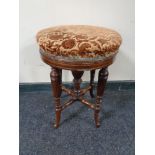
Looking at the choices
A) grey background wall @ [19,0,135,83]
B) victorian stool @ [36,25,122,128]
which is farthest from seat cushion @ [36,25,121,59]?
grey background wall @ [19,0,135,83]

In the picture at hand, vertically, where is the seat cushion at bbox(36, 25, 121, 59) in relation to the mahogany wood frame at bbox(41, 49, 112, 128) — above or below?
above

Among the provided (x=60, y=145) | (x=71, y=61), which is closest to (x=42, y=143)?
(x=60, y=145)

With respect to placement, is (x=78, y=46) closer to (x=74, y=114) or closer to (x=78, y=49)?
(x=78, y=49)

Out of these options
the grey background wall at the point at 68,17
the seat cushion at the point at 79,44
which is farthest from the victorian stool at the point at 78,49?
the grey background wall at the point at 68,17

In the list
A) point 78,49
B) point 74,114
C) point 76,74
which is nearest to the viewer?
point 78,49

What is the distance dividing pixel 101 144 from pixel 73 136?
0.16 m

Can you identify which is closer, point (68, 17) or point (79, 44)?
point (79, 44)

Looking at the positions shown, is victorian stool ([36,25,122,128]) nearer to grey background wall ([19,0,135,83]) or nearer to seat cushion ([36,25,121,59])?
seat cushion ([36,25,121,59])

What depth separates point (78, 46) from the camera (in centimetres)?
90

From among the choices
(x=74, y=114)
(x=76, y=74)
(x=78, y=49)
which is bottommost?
(x=74, y=114)

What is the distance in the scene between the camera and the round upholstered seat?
2.97 feet

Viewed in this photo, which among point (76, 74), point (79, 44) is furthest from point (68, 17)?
point (79, 44)

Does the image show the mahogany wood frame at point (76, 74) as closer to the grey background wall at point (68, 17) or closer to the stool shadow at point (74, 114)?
the stool shadow at point (74, 114)

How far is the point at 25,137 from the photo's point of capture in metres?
1.18
